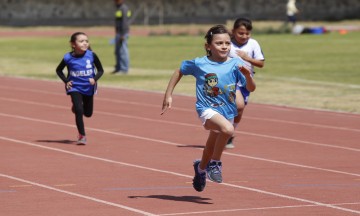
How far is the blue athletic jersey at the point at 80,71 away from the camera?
1568 centimetres

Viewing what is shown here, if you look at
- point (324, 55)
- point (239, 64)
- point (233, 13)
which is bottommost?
point (239, 64)

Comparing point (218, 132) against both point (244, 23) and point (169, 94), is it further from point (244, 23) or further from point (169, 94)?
point (244, 23)

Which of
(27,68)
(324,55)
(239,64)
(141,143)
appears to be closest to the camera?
(239,64)

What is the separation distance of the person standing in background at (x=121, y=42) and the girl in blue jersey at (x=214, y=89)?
2050cm

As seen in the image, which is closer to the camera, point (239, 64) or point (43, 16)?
point (239, 64)

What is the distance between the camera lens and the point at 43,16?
6612 cm

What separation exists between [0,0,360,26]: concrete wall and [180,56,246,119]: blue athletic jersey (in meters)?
54.3

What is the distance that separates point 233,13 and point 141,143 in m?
51.6

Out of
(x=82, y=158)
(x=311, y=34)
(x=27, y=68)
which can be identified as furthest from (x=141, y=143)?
(x=311, y=34)

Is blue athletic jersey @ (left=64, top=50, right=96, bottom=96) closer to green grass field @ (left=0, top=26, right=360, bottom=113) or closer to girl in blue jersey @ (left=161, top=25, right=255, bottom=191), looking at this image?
girl in blue jersey @ (left=161, top=25, right=255, bottom=191)

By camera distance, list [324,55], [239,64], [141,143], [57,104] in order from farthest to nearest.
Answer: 1. [324,55]
2. [57,104]
3. [141,143]
4. [239,64]

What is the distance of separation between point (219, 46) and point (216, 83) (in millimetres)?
358

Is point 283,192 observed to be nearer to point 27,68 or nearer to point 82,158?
point 82,158

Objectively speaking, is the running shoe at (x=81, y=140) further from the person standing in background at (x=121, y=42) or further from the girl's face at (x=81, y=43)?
the person standing in background at (x=121, y=42)
